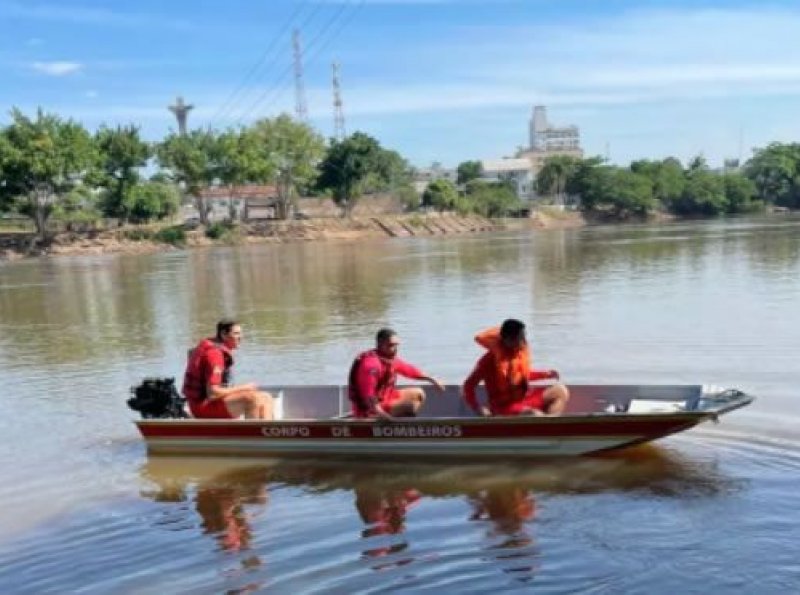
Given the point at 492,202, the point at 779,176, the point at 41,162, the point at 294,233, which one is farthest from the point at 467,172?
the point at 41,162

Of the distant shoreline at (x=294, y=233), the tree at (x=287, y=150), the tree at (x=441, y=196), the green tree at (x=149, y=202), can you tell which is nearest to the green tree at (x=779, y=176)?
the distant shoreline at (x=294, y=233)

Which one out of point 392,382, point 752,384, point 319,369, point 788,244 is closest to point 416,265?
point 788,244

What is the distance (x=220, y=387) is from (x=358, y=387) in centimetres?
161

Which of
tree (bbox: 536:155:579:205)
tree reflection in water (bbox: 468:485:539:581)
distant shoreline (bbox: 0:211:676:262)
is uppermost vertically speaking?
tree (bbox: 536:155:579:205)

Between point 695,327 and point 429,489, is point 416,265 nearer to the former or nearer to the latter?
point 695,327

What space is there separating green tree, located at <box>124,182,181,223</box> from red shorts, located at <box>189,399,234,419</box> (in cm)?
6692

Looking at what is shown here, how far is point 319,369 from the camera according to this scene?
16.3 meters

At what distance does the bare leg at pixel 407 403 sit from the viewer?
33.3 feet

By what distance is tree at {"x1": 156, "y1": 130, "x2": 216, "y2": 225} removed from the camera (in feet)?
248

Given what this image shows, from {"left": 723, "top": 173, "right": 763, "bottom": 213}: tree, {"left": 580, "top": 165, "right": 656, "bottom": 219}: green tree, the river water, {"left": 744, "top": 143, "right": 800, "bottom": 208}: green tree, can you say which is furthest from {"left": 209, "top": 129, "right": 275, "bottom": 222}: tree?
{"left": 744, "top": 143, "right": 800, "bottom": 208}: green tree

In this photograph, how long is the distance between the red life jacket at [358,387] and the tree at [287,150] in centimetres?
7066

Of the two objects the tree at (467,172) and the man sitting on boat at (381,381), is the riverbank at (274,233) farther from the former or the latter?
the man sitting on boat at (381,381)

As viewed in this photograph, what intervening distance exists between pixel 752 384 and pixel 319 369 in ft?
22.5

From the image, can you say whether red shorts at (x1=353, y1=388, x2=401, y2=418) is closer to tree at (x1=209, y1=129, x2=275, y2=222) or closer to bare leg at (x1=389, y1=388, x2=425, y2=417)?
bare leg at (x1=389, y1=388, x2=425, y2=417)
